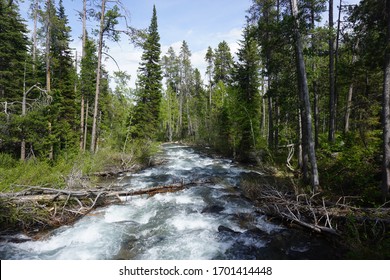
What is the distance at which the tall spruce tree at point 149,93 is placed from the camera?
22953 mm

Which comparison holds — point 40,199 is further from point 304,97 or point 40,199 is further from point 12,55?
point 12,55

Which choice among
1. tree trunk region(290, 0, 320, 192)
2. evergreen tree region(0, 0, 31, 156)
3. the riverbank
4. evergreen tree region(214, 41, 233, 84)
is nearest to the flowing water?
the riverbank

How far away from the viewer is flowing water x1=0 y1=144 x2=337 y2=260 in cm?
594

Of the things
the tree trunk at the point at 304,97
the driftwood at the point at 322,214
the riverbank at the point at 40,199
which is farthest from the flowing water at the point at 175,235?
the tree trunk at the point at 304,97

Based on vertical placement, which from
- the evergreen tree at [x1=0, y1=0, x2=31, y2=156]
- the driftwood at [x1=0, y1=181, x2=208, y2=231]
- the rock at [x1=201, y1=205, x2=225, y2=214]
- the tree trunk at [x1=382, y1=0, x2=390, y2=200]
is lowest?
the rock at [x1=201, y1=205, x2=225, y2=214]

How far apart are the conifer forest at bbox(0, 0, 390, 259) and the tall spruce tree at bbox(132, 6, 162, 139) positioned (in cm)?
13

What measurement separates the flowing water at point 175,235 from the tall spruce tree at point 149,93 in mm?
13833

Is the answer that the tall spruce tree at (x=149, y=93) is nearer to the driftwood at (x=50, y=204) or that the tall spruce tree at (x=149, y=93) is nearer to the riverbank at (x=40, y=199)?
the riverbank at (x=40, y=199)

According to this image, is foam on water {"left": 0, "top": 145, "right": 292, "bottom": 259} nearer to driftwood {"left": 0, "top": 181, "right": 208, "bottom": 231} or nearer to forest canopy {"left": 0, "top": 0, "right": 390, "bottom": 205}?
driftwood {"left": 0, "top": 181, "right": 208, "bottom": 231}

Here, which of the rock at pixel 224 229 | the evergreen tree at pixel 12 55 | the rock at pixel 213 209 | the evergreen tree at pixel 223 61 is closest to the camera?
the rock at pixel 224 229

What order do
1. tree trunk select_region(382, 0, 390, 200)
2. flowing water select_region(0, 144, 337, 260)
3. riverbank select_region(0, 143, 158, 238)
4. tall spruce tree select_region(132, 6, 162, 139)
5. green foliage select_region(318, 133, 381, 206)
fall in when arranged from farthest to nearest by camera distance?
tall spruce tree select_region(132, 6, 162, 139) → green foliage select_region(318, 133, 381, 206) → tree trunk select_region(382, 0, 390, 200) → riverbank select_region(0, 143, 158, 238) → flowing water select_region(0, 144, 337, 260)

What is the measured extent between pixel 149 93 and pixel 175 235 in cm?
2027

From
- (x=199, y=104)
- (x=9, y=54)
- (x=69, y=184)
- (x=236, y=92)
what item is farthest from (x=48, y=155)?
(x=199, y=104)

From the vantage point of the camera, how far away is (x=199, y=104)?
4472cm
